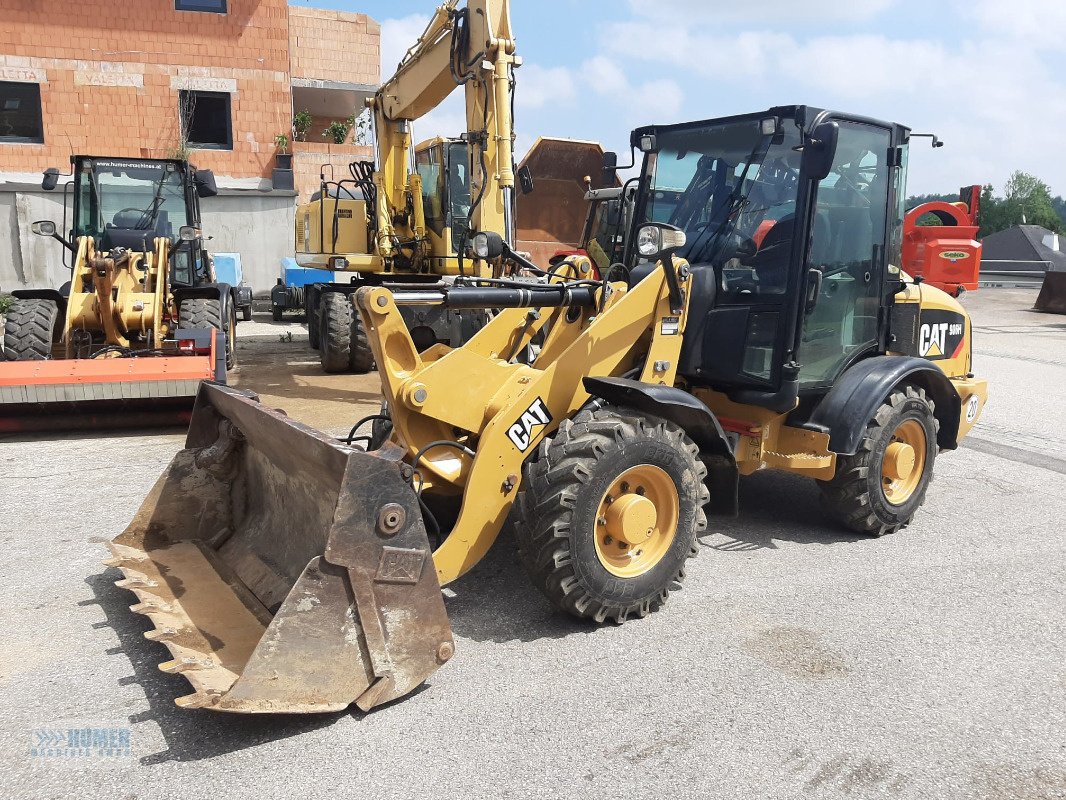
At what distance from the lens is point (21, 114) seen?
19625 mm

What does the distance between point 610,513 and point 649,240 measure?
5.31ft

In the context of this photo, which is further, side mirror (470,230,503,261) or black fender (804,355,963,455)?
black fender (804,355,963,455)

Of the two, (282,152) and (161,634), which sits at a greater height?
(282,152)

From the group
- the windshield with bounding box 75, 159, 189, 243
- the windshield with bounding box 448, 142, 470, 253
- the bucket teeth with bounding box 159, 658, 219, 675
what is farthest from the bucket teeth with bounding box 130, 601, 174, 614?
the windshield with bounding box 448, 142, 470, 253

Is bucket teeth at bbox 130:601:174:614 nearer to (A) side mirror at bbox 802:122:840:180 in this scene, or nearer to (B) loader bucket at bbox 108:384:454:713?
(B) loader bucket at bbox 108:384:454:713

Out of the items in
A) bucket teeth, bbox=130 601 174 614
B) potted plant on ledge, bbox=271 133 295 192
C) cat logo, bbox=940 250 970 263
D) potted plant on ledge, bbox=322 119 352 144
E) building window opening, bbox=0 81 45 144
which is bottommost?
bucket teeth, bbox=130 601 174 614

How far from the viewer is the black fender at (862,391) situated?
15.8 ft

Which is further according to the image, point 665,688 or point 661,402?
point 661,402

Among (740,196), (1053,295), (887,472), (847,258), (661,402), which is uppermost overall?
(740,196)

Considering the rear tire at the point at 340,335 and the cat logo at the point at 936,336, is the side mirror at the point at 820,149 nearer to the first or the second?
the cat logo at the point at 936,336

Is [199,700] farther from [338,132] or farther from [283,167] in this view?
[338,132]

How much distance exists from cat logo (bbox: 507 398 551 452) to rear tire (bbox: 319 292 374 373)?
7.54 meters

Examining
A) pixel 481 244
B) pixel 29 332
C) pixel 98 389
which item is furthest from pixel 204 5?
pixel 481 244

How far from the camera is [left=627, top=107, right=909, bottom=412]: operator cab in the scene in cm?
471
